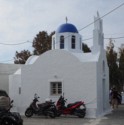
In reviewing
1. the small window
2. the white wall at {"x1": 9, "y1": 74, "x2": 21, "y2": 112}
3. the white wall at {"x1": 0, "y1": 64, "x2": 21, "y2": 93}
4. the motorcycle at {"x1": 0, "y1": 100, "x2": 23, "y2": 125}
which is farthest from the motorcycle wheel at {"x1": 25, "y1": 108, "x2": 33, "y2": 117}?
the white wall at {"x1": 0, "y1": 64, "x2": 21, "y2": 93}

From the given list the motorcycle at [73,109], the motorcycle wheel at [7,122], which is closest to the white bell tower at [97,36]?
the motorcycle at [73,109]

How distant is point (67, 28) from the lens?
2578 cm

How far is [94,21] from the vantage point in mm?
24250

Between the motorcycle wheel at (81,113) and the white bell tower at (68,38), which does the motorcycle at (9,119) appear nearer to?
the motorcycle wheel at (81,113)

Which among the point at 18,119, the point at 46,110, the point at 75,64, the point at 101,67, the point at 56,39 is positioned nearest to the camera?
the point at 18,119

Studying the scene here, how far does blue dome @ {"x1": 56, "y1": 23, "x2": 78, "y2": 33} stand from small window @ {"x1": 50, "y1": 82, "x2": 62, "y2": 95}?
193 inches

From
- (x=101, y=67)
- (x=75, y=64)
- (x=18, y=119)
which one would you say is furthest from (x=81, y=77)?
(x=18, y=119)

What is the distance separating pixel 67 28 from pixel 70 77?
5214 millimetres

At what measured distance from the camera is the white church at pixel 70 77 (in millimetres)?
21312

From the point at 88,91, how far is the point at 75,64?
6.08ft

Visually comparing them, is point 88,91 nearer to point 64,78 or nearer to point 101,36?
point 64,78

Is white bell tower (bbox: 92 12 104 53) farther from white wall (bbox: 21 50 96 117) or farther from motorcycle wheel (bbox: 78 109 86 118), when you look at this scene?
motorcycle wheel (bbox: 78 109 86 118)

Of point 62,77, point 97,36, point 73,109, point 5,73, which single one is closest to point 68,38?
point 97,36

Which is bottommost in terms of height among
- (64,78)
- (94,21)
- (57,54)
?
(64,78)
